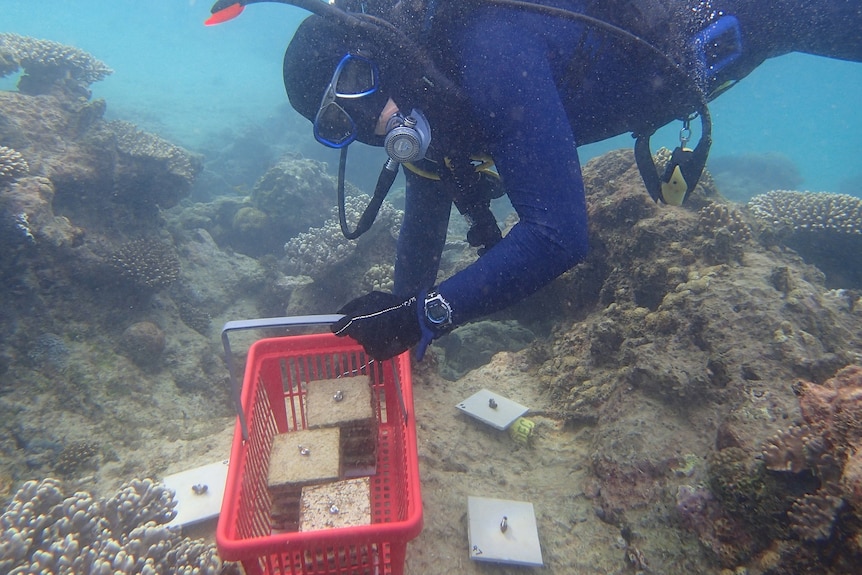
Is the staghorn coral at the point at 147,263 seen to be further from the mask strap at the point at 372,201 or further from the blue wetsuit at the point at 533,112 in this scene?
the blue wetsuit at the point at 533,112

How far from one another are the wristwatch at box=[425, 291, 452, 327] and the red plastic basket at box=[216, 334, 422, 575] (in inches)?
23.1

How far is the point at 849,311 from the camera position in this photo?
373 cm

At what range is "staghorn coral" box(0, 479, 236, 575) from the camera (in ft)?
7.13

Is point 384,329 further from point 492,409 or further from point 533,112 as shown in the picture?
point 492,409

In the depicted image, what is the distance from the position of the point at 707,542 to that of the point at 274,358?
2674 mm

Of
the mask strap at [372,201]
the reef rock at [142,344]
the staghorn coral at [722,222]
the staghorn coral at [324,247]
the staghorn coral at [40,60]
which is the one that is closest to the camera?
the mask strap at [372,201]

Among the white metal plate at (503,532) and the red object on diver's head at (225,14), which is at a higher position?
the red object on diver's head at (225,14)

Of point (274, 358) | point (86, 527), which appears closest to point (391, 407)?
point (274, 358)

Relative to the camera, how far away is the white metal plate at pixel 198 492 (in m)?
2.67

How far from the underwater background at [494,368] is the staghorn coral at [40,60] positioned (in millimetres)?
57

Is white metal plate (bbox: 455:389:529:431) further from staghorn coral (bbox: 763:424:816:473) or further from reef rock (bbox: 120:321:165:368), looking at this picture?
reef rock (bbox: 120:321:165:368)

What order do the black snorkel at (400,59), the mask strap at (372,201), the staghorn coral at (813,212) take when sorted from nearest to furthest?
the black snorkel at (400,59)
the mask strap at (372,201)
the staghorn coral at (813,212)

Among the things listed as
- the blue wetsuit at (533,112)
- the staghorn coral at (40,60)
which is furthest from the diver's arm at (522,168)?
the staghorn coral at (40,60)

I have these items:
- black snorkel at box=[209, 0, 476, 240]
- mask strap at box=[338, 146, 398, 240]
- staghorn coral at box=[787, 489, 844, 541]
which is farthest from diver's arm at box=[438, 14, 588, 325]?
staghorn coral at box=[787, 489, 844, 541]
